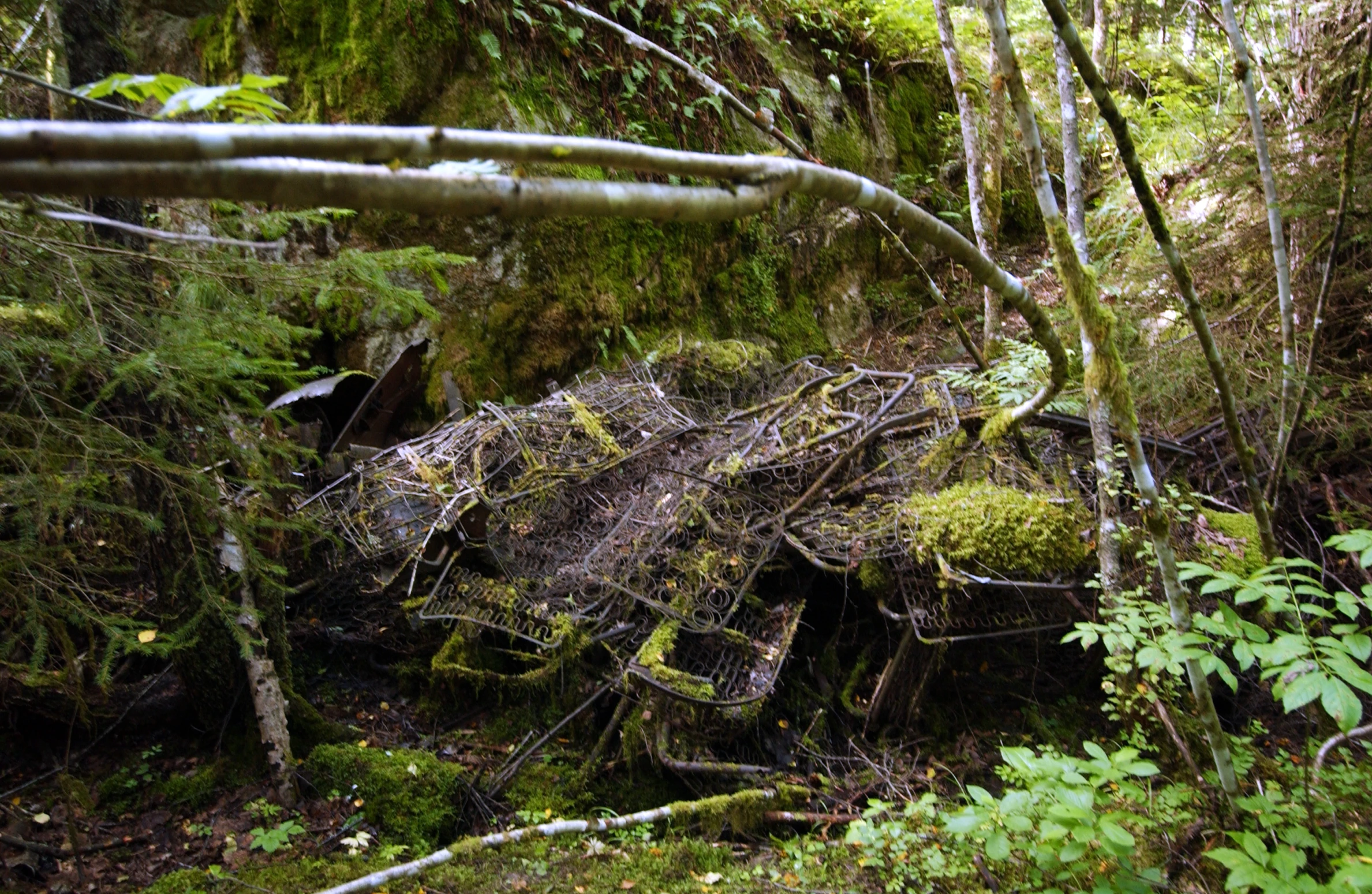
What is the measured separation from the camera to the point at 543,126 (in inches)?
296

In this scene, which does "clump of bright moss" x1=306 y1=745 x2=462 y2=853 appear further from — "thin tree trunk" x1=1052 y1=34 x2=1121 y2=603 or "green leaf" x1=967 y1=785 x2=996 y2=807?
"thin tree trunk" x1=1052 y1=34 x2=1121 y2=603

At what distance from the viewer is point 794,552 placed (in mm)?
4754

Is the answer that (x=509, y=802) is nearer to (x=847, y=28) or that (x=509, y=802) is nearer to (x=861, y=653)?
(x=861, y=653)


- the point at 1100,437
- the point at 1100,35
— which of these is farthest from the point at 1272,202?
the point at 1100,35

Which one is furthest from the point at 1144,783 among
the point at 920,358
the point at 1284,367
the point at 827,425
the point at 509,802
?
the point at 920,358

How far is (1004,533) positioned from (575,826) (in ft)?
8.58

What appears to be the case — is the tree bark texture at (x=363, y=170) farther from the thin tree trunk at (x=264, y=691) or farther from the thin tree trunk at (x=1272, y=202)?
the thin tree trunk at (x=264, y=691)

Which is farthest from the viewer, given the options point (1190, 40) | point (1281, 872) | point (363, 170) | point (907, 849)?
point (1190, 40)

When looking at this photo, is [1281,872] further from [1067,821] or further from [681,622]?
[681,622]

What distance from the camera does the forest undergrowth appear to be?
9.01 ft

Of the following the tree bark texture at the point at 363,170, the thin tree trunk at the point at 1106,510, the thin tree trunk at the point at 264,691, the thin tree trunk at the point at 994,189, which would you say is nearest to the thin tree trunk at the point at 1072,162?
the thin tree trunk at the point at 994,189

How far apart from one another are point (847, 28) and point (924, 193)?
2549 mm

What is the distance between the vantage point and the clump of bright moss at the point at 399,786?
372cm

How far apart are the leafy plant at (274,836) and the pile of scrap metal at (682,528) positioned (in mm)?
1242
